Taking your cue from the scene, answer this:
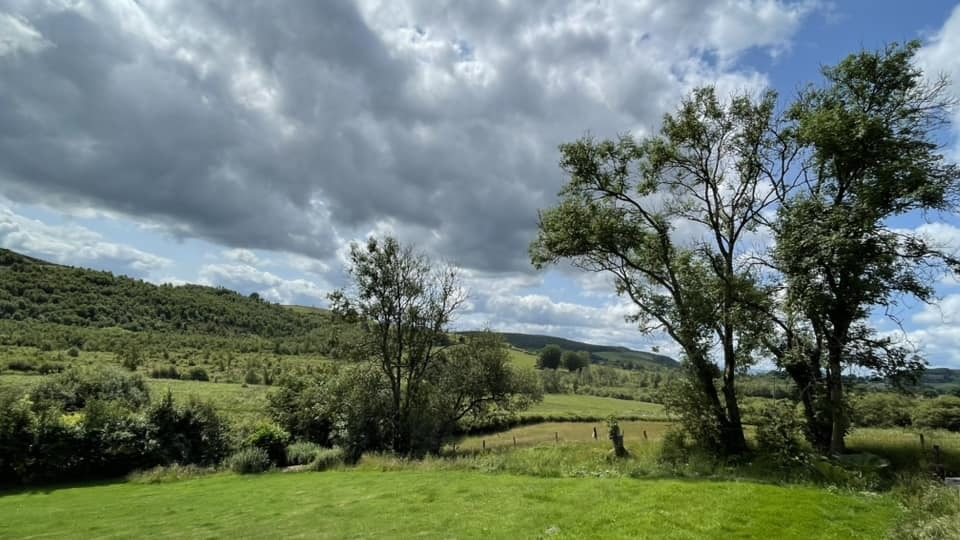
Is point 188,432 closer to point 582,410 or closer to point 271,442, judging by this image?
point 271,442

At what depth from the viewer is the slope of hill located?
3435 inches

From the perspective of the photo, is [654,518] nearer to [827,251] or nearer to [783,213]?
[827,251]

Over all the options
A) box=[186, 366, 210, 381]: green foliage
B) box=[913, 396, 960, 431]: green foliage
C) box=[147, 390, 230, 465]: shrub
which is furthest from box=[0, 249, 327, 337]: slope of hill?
box=[913, 396, 960, 431]: green foliage

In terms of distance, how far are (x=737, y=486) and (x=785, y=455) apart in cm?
676

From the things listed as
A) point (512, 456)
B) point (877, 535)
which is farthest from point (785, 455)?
point (512, 456)

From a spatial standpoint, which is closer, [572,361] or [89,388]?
[89,388]

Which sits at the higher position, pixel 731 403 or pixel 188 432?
pixel 731 403

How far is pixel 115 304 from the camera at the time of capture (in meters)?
98.8

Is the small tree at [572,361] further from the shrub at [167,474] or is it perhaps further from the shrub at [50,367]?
the shrub at [167,474]

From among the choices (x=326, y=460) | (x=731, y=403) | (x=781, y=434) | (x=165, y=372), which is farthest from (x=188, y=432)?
(x=165, y=372)

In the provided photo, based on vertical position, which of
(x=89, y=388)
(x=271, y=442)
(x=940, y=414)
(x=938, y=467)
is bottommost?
(x=271, y=442)

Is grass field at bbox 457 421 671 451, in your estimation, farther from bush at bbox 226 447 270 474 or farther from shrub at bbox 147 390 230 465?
shrub at bbox 147 390 230 465

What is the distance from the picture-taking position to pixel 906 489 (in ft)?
42.5

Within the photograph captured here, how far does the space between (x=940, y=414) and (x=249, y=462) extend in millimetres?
37210
